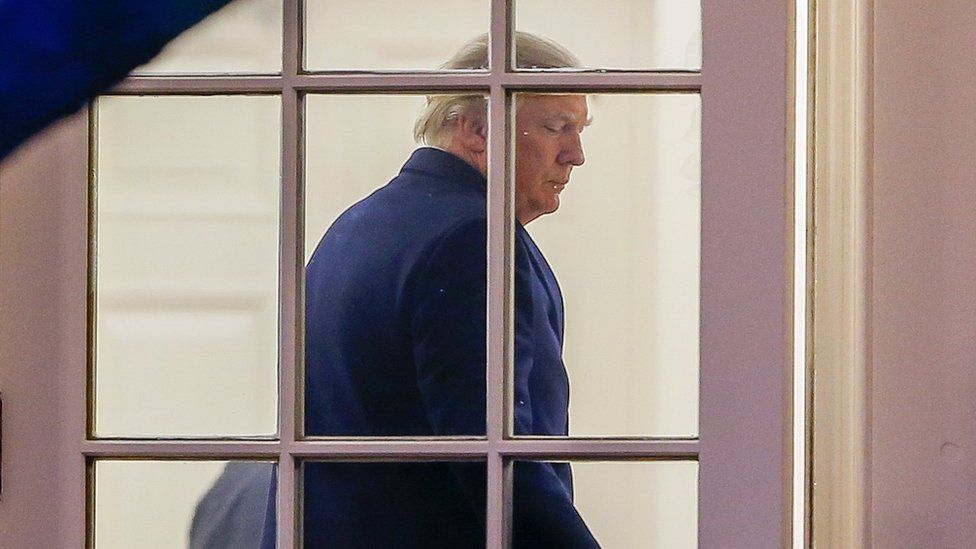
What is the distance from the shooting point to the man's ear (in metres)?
1.19

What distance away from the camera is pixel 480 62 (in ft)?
3.89

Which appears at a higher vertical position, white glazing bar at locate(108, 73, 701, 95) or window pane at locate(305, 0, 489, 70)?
window pane at locate(305, 0, 489, 70)

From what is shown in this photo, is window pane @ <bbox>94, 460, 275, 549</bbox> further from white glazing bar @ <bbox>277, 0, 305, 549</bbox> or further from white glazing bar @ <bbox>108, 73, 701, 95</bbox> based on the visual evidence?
white glazing bar @ <bbox>108, 73, 701, 95</bbox>

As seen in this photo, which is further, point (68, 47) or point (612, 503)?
point (612, 503)

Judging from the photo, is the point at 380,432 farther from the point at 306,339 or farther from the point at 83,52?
the point at 83,52

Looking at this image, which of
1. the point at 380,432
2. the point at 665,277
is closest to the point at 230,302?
the point at 380,432

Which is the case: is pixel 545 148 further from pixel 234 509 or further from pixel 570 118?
pixel 234 509

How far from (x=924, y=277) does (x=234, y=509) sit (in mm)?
788

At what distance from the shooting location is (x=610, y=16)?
119 cm

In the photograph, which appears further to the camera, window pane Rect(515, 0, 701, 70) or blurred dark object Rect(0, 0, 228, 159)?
window pane Rect(515, 0, 701, 70)

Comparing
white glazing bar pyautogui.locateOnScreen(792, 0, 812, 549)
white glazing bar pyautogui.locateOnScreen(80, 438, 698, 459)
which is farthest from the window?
white glazing bar pyautogui.locateOnScreen(792, 0, 812, 549)

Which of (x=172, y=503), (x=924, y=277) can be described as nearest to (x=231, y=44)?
(x=172, y=503)

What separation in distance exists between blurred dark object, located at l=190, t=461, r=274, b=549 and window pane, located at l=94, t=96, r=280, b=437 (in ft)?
0.15

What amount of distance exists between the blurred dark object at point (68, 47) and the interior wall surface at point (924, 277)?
0.74 meters
